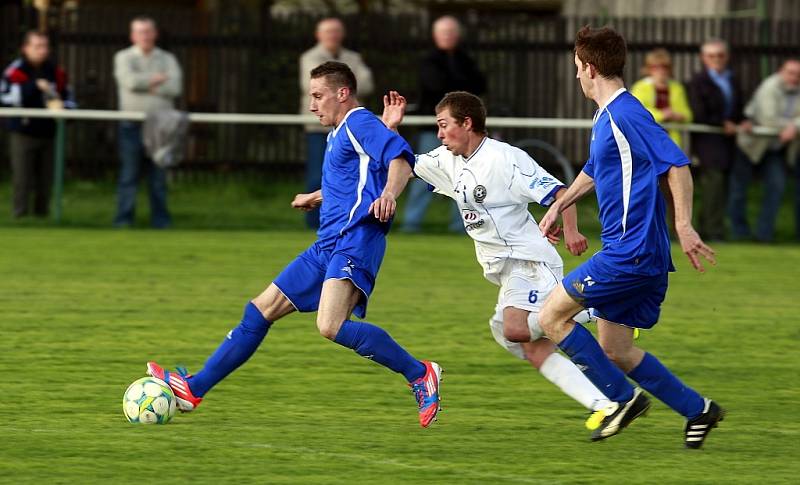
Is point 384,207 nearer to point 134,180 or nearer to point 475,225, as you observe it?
point 475,225

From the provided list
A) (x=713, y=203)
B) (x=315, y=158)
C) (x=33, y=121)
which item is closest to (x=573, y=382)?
(x=315, y=158)

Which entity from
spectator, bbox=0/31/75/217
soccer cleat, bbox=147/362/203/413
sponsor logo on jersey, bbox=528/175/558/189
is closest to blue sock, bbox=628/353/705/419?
sponsor logo on jersey, bbox=528/175/558/189

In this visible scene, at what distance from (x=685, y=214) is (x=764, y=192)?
34.7 feet

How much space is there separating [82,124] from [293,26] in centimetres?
278

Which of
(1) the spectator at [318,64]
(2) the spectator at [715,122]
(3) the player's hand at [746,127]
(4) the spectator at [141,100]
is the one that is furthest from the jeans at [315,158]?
(3) the player's hand at [746,127]

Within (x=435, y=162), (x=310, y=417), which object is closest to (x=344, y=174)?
(x=435, y=162)

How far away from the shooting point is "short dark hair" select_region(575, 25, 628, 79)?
21.2ft

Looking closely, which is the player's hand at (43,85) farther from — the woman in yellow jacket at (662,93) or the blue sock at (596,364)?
the blue sock at (596,364)

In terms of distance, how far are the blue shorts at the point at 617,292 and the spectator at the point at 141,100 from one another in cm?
962

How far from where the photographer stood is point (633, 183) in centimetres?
634

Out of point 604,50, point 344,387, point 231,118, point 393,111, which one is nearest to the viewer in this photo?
point 604,50

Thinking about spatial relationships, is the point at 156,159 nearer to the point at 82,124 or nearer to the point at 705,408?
the point at 82,124

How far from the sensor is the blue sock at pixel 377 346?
6980 millimetres

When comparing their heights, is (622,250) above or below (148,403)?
above
